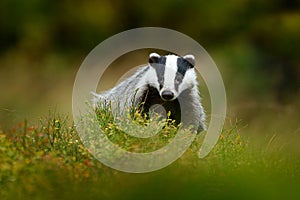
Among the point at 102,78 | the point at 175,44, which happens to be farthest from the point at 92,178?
the point at 175,44

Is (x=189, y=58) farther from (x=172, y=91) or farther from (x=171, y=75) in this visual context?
(x=172, y=91)

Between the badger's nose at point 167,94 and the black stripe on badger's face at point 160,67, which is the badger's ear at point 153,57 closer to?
the black stripe on badger's face at point 160,67

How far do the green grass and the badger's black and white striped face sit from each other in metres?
0.66

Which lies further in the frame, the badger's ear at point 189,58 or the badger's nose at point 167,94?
the badger's ear at point 189,58

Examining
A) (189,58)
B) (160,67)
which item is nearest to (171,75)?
(160,67)

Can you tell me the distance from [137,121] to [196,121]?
1.34 metres

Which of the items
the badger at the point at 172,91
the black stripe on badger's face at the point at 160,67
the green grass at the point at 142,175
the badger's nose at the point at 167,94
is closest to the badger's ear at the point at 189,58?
the badger at the point at 172,91

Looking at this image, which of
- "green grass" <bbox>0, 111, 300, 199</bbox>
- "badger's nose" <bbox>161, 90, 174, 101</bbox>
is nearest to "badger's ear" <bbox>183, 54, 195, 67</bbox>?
"badger's nose" <bbox>161, 90, 174, 101</bbox>

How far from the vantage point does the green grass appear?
2432 millimetres

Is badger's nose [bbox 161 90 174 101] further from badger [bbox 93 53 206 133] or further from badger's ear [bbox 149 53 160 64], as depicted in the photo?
badger's ear [bbox 149 53 160 64]

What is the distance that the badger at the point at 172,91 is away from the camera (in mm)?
5805

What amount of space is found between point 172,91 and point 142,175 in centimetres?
248

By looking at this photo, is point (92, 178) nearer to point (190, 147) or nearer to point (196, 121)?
point (190, 147)

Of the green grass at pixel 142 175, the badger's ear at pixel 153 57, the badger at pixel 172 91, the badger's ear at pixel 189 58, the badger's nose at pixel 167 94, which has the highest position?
the badger's ear at pixel 189 58
